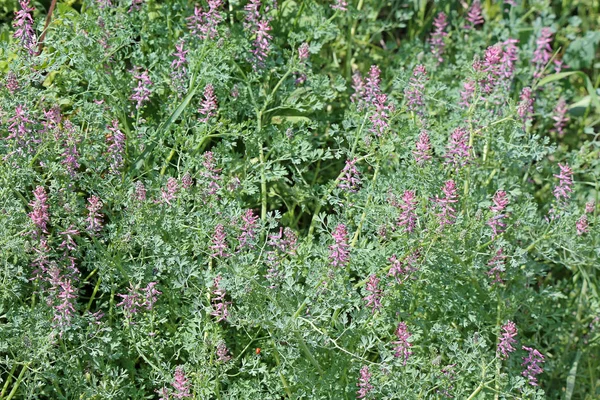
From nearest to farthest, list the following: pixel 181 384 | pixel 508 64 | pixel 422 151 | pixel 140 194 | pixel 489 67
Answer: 1. pixel 181 384
2. pixel 140 194
3. pixel 422 151
4. pixel 489 67
5. pixel 508 64

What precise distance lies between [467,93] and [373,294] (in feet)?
4.18

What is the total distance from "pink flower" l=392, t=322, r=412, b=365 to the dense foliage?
0.01 meters

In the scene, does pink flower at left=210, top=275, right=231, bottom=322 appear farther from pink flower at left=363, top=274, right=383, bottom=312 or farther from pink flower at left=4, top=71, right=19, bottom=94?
pink flower at left=4, top=71, right=19, bottom=94

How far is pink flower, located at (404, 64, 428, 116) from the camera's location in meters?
4.16

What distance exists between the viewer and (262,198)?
4188mm

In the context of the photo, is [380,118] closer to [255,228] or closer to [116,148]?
[255,228]

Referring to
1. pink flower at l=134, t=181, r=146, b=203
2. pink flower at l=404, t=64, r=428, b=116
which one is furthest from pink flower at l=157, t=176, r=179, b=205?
pink flower at l=404, t=64, r=428, b=116

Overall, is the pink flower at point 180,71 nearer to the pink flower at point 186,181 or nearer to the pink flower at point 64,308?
the pink flower at point 186,181

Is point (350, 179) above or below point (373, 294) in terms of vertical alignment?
above

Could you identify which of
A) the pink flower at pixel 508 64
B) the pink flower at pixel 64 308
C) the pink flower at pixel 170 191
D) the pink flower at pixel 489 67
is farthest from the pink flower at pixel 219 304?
the pink flower at pixel 508 64

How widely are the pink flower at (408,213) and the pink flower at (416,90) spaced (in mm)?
773

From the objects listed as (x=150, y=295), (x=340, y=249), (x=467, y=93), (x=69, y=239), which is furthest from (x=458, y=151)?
(x=69, y=239)

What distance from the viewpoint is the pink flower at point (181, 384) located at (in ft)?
11.1

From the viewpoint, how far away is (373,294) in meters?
3.56
